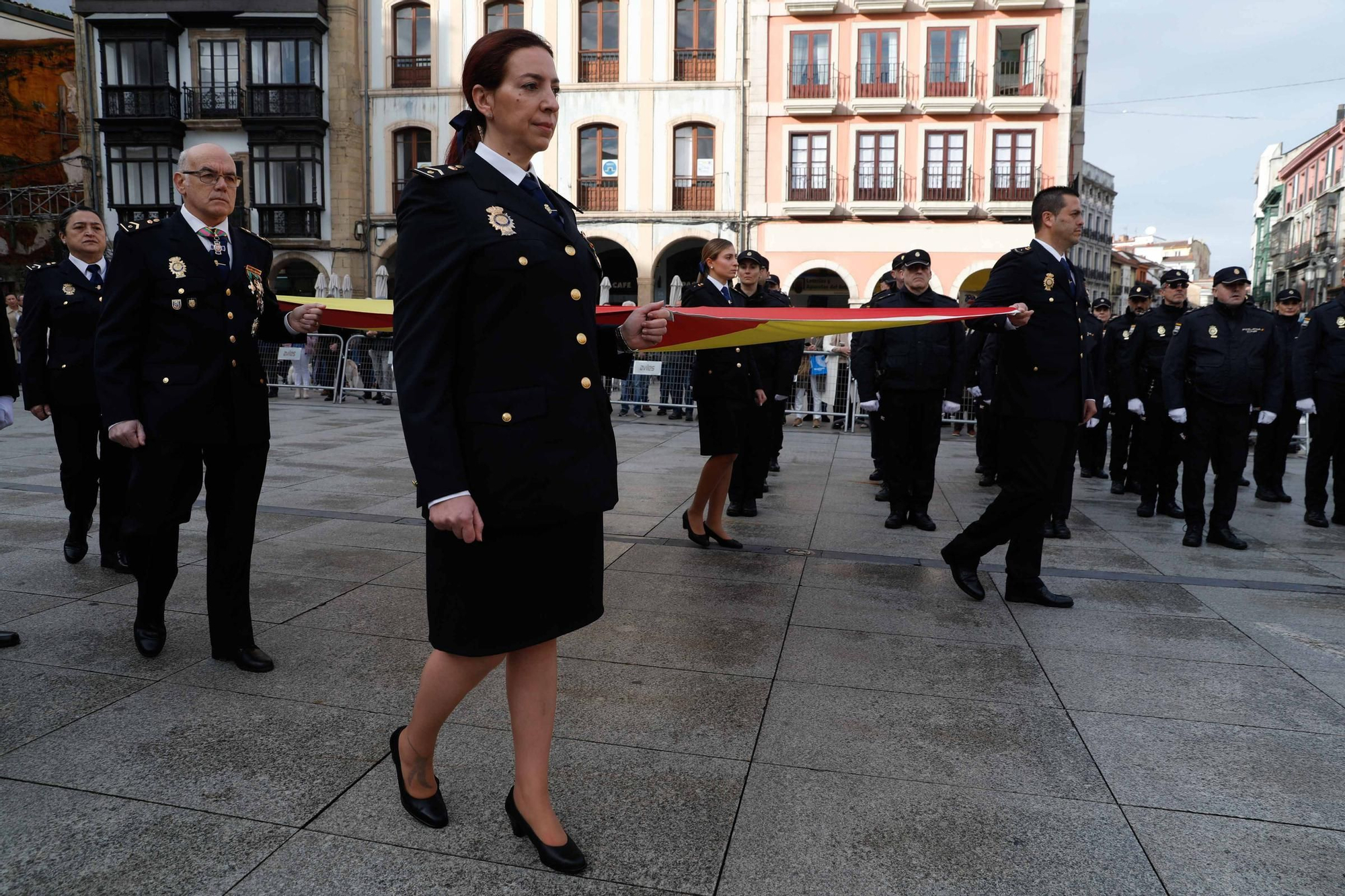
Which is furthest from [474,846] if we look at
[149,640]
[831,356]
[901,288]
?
[831,356]

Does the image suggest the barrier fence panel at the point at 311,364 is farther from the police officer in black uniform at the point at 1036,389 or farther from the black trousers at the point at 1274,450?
the police officer in black uniform at the point at 1036,389

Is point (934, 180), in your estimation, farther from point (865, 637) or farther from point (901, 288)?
point (865, 637)

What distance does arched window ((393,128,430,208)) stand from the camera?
101ft

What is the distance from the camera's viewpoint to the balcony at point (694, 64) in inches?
1154

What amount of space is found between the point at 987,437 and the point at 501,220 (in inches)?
348

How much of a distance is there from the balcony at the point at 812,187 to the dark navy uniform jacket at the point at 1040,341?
80.7 ft

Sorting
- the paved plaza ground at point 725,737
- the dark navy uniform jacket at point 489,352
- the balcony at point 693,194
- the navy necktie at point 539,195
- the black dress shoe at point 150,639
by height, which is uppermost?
the balcony at point 693,194

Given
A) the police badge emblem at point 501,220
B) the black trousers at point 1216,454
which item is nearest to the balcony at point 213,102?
the black trousers at point 1216,454

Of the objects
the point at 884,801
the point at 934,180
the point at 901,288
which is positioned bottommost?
the point at 884,801

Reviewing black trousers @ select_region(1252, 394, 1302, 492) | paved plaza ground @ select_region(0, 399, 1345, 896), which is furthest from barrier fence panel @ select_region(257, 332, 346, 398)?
black trousers @ select_region(1252, 394, 1302, 492)

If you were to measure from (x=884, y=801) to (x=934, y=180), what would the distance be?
28445 millimetres

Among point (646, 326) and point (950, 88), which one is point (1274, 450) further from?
point (950, 88)

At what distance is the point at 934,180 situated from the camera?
29016mm

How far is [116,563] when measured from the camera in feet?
18.2
